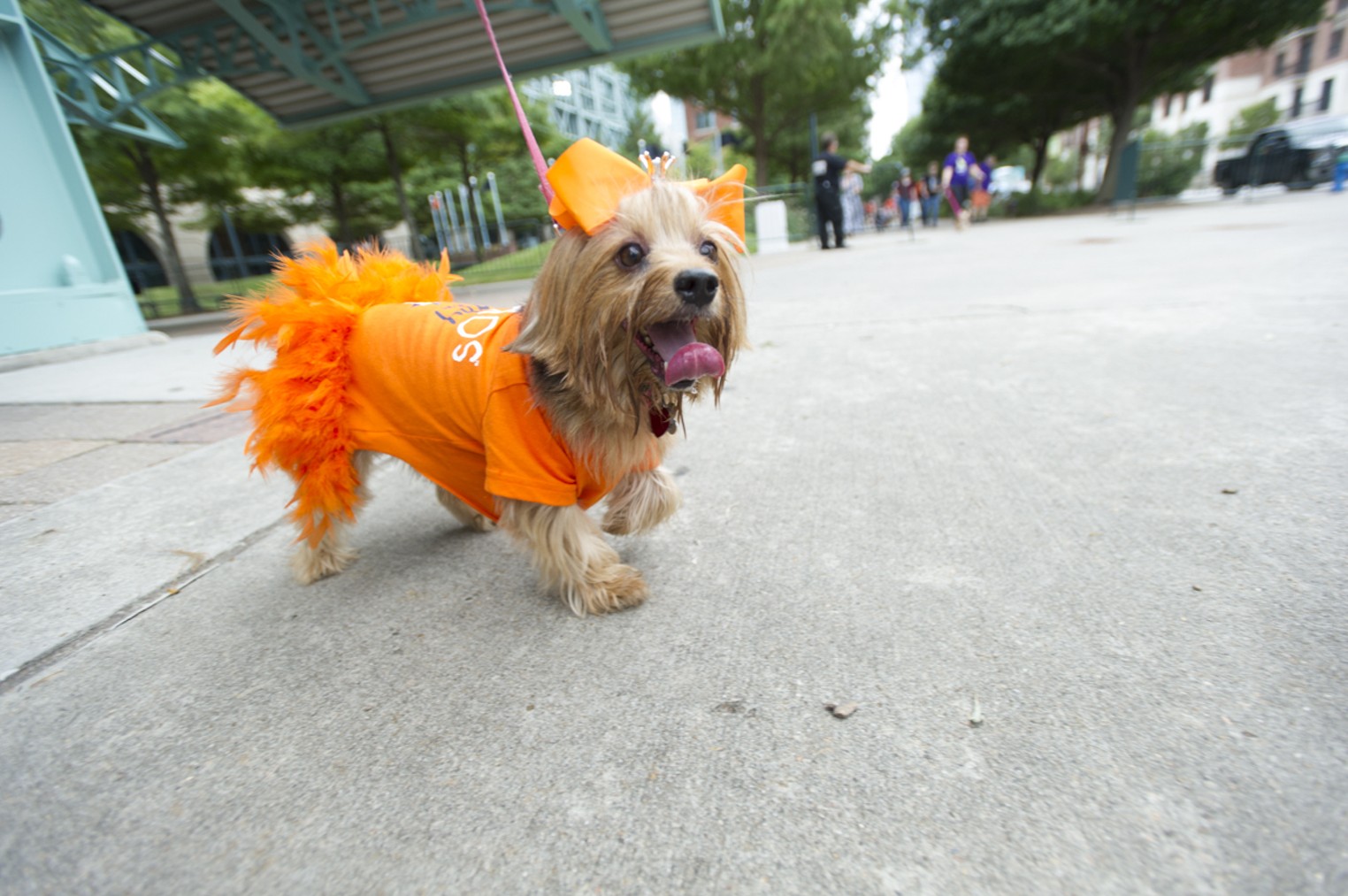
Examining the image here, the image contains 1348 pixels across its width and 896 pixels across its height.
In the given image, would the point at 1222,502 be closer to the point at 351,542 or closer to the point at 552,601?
the point at 552,601

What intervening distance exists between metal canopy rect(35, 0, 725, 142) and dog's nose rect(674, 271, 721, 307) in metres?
10.3

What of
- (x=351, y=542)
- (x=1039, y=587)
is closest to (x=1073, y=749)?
(x=1039, y=587)

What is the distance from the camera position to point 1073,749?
4.76ft

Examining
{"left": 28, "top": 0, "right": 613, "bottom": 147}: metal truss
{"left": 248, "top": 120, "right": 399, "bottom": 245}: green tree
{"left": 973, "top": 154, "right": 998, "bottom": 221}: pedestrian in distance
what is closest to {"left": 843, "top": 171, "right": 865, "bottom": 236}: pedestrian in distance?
{"left": 973, "top": 154, "right": 998, "bottom": 221}: pedestrian in distance

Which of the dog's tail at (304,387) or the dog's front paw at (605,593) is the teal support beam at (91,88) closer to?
the dog's tail at (304,387)

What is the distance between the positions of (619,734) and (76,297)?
8.95m

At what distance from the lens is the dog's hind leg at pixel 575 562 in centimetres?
220

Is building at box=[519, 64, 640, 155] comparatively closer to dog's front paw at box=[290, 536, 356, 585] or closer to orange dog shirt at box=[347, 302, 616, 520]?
orange dog shirt at box=[347, 302, 616, 520]

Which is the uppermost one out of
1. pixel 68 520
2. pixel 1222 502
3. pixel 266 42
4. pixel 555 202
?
pixel 266 42

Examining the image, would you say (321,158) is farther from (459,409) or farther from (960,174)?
(960,174)

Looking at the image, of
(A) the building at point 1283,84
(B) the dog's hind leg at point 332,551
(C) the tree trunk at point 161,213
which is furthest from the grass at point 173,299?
(A) the building at point 1283,84

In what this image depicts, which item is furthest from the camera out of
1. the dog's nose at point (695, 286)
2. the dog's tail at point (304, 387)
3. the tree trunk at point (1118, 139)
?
the tree trunk at point (1118, 139)

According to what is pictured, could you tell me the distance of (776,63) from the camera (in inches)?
920

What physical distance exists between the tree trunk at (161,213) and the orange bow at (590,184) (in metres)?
19.0
